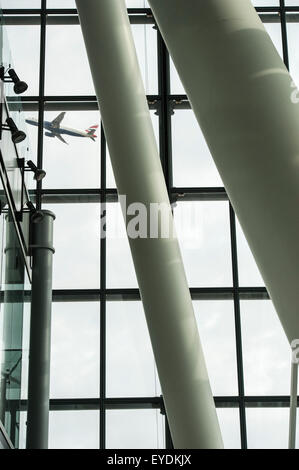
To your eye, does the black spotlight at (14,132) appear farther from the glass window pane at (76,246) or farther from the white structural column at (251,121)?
the white structural column at (251,121)

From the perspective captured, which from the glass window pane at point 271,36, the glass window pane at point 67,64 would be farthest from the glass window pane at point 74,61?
the glass window pane at point 271,36

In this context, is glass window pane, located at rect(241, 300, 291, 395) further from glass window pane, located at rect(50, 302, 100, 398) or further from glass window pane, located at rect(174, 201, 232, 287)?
glass window pane, located at rect(50, 302, 100, 398)

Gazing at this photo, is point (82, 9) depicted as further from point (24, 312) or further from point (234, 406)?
point (234, 406)

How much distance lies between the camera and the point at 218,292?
2150cm

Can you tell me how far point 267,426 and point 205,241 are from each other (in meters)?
5.10

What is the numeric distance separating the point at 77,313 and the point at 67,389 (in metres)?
1.97

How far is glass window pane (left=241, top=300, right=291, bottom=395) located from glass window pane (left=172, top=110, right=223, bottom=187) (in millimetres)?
3560

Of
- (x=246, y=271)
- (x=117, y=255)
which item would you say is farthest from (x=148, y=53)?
(x=246, y=271)

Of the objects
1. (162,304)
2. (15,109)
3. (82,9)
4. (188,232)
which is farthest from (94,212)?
(82,9)

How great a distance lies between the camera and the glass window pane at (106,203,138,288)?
21.6m

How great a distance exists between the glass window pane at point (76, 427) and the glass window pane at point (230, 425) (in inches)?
122

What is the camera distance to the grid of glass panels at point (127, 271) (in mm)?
20422

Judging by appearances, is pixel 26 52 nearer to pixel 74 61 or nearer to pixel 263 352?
pixel 74 61
